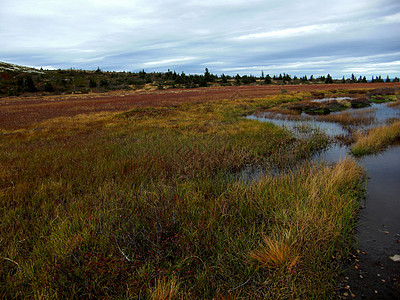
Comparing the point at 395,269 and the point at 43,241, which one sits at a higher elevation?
the point at 43,241

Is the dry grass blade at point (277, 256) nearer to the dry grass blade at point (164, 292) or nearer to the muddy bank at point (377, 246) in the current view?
the muddy bank at point (377, 246)

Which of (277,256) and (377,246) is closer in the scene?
(277,256)

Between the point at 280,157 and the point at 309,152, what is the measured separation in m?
2.09

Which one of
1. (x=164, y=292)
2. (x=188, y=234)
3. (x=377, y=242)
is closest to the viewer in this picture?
(x=164, y=292)

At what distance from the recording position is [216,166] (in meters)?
8.54

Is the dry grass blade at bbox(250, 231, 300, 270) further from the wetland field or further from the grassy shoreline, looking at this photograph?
the grassy shoreline

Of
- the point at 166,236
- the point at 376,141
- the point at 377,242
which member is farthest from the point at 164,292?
the point at 376,141

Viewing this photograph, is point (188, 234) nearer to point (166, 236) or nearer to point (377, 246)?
point (166, 236)

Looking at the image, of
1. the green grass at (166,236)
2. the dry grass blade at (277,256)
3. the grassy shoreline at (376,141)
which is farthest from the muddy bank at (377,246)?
the grassy shoreline at (376,141)

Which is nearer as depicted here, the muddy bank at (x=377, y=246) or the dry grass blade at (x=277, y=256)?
the dry grass blade at (x=277, y=256)

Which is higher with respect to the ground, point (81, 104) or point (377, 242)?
point (81, 104)

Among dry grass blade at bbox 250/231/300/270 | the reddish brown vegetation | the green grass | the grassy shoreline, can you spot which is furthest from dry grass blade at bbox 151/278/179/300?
the reddish brown vegetation

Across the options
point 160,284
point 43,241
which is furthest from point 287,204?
point 43,241

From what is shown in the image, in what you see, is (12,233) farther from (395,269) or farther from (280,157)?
(280,157)
